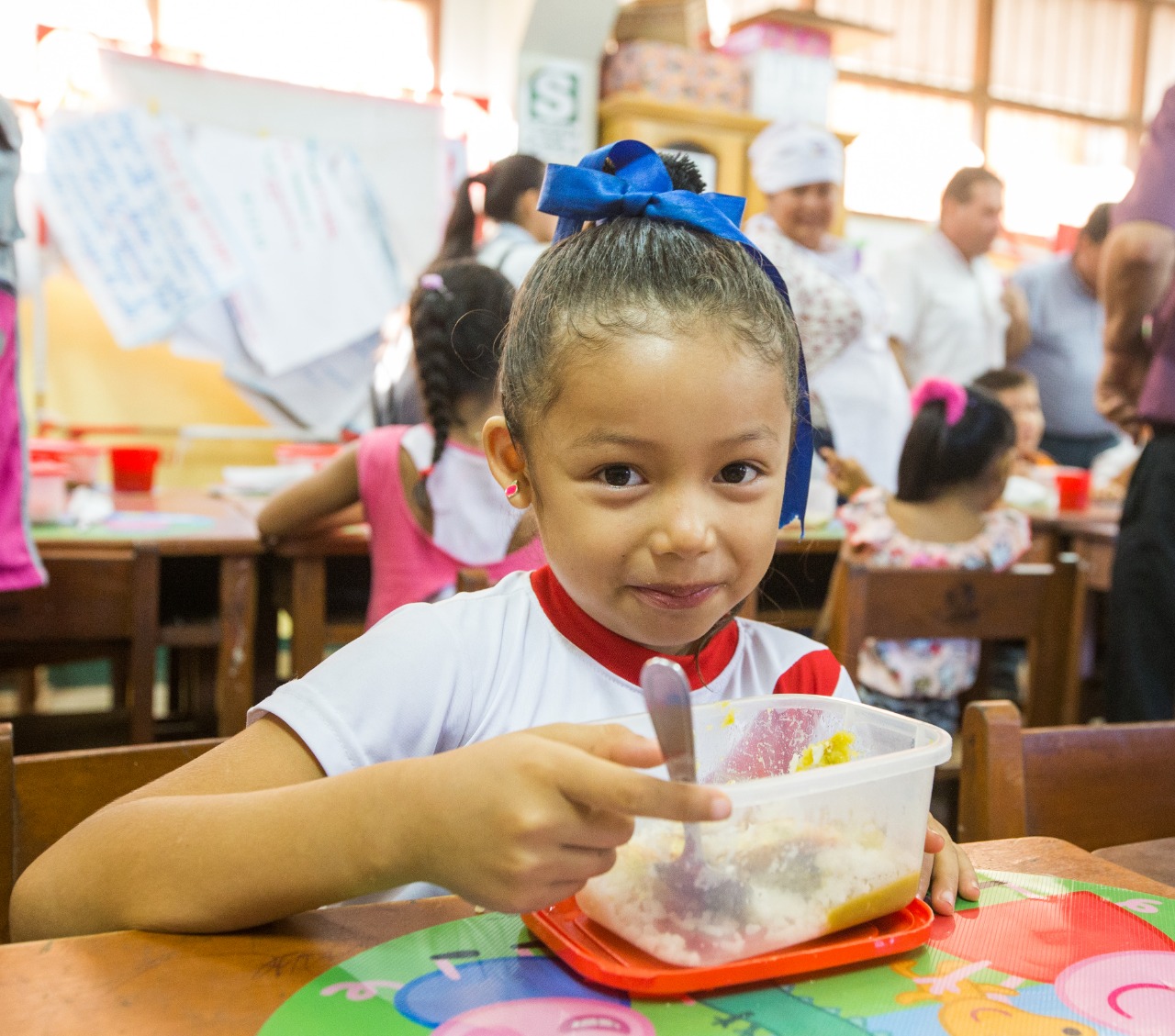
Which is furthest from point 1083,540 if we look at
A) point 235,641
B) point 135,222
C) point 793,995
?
point 135,222

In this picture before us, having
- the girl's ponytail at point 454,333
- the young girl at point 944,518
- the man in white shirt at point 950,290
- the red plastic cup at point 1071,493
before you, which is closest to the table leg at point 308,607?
the girl's ponytail at point 454,333

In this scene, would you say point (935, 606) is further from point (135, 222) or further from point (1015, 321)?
point (135, 222)

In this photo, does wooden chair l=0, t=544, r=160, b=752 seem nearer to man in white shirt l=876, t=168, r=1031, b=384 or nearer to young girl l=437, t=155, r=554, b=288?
young girl l=437, t=155, r=554, b=288

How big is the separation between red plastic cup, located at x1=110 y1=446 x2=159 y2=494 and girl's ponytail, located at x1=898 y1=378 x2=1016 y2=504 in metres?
1.75

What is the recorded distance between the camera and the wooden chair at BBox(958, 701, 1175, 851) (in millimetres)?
957

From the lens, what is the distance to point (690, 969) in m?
0.54

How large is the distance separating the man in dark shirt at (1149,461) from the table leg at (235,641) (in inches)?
61.9

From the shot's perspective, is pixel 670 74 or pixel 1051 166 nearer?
pixel 670 74

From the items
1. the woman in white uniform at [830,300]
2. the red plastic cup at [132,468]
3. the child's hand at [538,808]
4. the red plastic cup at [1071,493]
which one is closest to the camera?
the child's hand at [538,808]

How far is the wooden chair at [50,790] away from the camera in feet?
2.65

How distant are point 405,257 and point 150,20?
1.39 m

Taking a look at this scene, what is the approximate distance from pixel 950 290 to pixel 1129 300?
198 cm

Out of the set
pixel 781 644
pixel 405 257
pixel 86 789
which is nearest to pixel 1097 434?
pixel 405 257

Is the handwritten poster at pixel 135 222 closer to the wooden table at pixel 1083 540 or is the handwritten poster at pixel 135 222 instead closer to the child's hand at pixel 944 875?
the wooden table at pixel 1083 540
